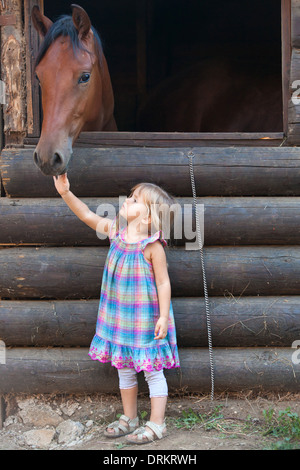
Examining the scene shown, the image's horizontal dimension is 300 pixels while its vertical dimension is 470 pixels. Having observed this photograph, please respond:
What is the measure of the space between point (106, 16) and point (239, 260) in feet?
15.8

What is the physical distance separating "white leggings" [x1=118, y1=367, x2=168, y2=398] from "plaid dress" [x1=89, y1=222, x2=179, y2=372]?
0.19 ft

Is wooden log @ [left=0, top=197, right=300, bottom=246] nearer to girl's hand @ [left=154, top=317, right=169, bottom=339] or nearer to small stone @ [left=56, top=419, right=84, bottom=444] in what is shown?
girl's hand @ [left=154, top=317, right=169, bottom=339]

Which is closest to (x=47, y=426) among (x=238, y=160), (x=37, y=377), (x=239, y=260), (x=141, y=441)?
(x=37, y=377)

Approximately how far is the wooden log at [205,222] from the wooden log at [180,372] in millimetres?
751

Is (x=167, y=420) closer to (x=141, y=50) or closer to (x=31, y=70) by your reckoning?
(x=31, y=70)

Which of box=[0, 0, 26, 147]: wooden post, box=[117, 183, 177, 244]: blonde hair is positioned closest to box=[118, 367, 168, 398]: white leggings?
box=[117, 183, 177, 244]: blonde hair

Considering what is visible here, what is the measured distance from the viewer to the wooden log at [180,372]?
10.9 feet

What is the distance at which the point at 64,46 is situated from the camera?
3.34 metres

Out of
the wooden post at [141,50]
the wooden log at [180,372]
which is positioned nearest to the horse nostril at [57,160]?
the wooden log at [180,372]

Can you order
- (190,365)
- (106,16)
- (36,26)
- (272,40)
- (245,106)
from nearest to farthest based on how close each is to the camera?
(190,365)
(36,26)
(245,106)
(272,40)
(106,16)

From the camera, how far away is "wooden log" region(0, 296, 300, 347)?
335 centimetres

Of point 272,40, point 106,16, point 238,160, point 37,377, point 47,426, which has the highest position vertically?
point 106,16

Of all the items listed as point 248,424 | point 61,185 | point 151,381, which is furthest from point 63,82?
point 248,424

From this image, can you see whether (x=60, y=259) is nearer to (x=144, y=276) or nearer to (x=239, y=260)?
(x=144, y=276)
